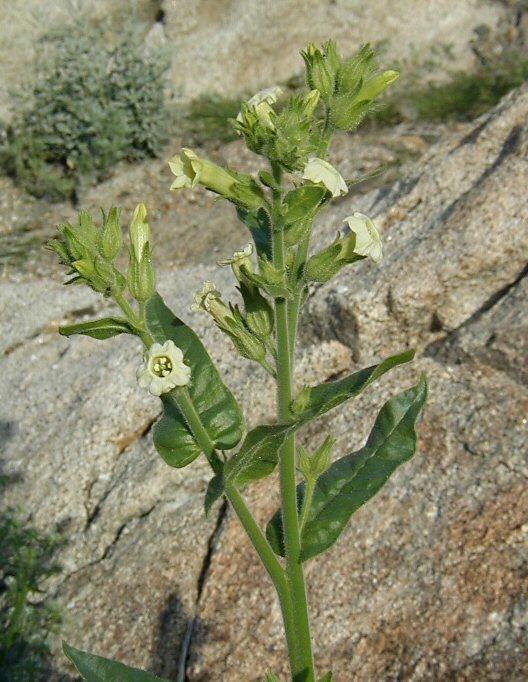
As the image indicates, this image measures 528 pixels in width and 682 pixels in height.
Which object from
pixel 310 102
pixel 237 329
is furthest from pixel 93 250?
pixel 310 102

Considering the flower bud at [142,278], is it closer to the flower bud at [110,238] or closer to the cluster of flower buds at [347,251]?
the flower bud at [110,238]

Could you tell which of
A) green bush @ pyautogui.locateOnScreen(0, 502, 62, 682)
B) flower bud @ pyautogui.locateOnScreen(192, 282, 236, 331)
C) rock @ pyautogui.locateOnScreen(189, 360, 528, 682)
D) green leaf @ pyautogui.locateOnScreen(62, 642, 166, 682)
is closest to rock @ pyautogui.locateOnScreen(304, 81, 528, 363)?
rock @ pyautogui.locateOnScreen(189, 360, 528, 682)

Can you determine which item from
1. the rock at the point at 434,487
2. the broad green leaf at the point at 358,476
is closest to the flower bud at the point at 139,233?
the broad green leaf at the point at 358,476

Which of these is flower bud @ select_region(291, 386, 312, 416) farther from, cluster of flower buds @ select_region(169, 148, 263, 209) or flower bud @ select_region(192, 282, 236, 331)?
cluster of flower buds @ select_region(169, 148, 263, 209)

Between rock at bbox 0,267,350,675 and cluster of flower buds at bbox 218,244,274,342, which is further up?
cluster of flower buds at bbox 218,244,274,342

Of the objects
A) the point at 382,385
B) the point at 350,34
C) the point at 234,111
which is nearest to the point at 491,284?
the point at 382,385

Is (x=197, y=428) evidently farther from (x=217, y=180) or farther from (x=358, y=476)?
(x=217, y=180)

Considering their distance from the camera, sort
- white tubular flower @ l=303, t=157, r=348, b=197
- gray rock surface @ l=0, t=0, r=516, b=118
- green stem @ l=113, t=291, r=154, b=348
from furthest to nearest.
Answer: gray rock surface @ l=0, t=0, r=516, b=118, green stem @ l=113, t=291, r=154, b=348, white tubular flower @ l=303, t=157, r=348, b=197
